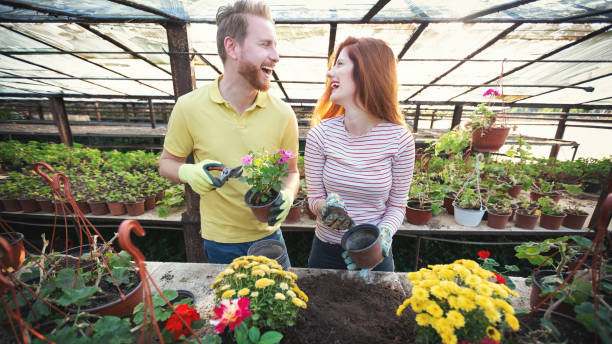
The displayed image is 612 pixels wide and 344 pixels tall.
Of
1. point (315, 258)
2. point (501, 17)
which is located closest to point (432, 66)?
point (501, 17)

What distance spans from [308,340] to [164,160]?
1.36 m

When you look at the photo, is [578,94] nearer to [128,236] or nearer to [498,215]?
[498,215]

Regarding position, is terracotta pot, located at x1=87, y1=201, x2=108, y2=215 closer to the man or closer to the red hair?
the man

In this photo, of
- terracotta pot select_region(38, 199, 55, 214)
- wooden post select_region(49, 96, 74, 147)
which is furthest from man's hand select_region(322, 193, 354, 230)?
wooden post select_region(49, 96, 74, 147)

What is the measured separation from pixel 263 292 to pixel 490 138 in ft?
8.29

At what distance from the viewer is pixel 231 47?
146cm

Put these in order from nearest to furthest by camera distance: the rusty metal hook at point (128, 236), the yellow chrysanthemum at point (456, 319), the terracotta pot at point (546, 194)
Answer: the rusty metal hook at point (128, 236), the yellow chrysanthemum at point (456, 319), the terracotta pot at point (546, 194)

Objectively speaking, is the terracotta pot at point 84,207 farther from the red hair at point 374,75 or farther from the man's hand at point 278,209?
the red hair at point 374,75

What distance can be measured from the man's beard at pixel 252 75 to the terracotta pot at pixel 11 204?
12.8 feet

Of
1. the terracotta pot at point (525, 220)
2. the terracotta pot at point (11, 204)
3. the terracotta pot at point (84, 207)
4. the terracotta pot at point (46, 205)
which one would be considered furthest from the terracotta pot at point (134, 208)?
the terracotta pot at point (525, 220)

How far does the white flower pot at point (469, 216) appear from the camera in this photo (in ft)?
8.72

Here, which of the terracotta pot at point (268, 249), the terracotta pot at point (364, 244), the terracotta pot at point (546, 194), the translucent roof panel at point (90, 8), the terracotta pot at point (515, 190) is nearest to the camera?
the terracotta pot at point (364, 244)

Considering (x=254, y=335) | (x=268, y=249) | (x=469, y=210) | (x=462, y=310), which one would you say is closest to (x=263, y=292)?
(x=254, y=335)

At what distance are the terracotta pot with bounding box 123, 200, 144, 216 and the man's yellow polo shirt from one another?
1.83 meters
